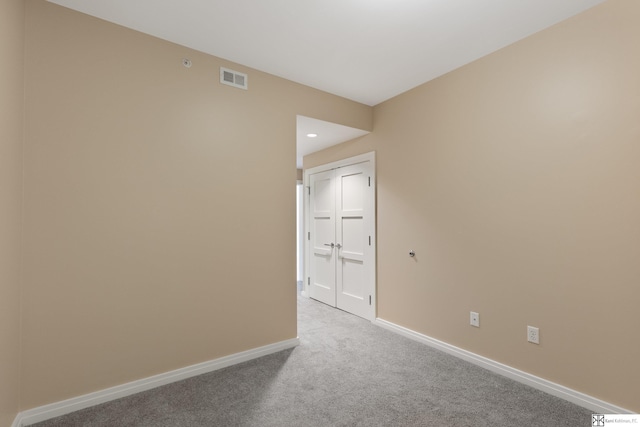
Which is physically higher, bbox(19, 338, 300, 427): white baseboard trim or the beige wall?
the beige wall

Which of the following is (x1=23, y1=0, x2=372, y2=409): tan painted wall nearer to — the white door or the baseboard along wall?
the baseboard along wall

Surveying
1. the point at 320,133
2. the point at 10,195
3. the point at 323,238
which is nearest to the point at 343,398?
the point at 10,195

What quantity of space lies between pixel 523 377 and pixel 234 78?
345 cm

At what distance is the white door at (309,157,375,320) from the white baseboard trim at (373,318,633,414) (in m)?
0.80

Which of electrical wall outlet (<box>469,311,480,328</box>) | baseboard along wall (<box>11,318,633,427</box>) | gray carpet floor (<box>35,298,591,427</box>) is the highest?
electrical wall outlet (<box>469,311,480,328</box>)

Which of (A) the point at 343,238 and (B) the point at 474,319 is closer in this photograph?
(B) the point at 474,319

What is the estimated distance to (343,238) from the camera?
4.17 meters

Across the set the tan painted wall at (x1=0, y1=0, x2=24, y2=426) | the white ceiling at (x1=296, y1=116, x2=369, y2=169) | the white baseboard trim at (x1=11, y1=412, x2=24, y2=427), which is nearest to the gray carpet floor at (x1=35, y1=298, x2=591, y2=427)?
the white baseboard trim at (x1=11, y1=412, x2=24, y2=427)

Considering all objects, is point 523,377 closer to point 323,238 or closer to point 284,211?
point 284,211

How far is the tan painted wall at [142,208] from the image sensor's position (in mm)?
1948

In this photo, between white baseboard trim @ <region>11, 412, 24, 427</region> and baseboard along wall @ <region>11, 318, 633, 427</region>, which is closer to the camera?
white baseboard trim @ <region>11, 412, 24, 427</region>

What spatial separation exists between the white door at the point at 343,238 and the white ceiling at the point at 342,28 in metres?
1.45

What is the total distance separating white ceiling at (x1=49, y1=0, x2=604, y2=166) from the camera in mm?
1992

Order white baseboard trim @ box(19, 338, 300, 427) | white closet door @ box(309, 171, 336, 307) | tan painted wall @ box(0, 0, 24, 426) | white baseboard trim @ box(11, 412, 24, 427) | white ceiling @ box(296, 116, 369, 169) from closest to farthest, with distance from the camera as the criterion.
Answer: tan painted wall @ box(0, 0, 24, 426)
white baseboard trim @ box(11, 412, 24, 427)
white baseboard trim @ box(19, 338, 300, 427)
white ceiling @ box(296, 116, 369, 169)
white closet door @ box(309, 171, 336, 307)
